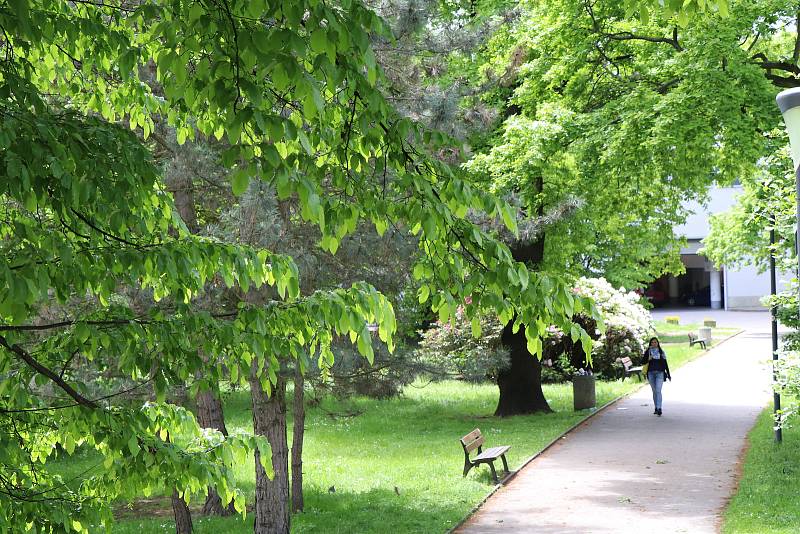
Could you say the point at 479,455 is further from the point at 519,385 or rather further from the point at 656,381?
the point at 519,385

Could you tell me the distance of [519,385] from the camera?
78.9 ft

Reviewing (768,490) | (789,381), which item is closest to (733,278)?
(768,490)

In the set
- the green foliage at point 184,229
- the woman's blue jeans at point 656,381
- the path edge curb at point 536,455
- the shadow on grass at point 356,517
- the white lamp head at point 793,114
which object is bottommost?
the shadow on grass at point 356,517

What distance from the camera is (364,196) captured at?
4867 mm

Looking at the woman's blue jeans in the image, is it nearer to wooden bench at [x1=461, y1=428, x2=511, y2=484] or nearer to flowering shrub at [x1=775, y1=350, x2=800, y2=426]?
wooden bench at [x1=461, y1=428, x2=511, y2=484]

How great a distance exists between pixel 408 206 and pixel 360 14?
95cm

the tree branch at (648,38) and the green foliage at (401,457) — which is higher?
the tree branch at (648,38)

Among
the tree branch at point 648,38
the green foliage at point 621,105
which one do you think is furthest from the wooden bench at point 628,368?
the tree branch at point 648,38

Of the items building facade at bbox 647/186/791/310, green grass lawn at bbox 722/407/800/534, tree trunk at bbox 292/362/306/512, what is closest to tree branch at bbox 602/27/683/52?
green grass lawn at bbox 722/407/800/534

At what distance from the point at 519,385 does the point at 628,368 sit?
6892 mm

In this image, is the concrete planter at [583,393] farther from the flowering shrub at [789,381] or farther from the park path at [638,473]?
the flowering shrub at [789,381]

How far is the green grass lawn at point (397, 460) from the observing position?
14.4 metres

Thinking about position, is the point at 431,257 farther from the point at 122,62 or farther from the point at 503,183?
the point at 503,183

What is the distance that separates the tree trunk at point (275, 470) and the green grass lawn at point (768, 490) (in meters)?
5.47
